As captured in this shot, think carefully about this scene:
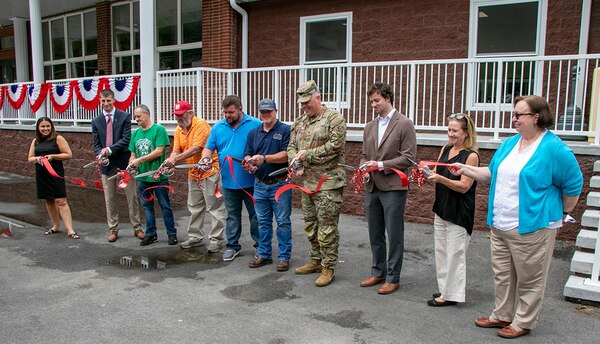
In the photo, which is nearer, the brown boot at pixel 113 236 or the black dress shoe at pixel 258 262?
the black dress shoe at pixel 258 262

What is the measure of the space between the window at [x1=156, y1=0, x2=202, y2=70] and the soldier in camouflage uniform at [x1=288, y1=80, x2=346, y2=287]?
910 centimetres

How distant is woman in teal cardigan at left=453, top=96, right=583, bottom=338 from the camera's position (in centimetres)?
350

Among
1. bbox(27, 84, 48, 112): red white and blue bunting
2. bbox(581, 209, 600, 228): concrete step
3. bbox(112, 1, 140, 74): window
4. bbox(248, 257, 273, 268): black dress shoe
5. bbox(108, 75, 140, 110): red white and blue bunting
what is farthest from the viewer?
bbox(112, 1, 140, 74): window

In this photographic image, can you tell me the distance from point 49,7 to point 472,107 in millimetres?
14167

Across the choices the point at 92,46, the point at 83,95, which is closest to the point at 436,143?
the point at 83,95

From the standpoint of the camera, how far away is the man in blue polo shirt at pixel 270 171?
207 inches

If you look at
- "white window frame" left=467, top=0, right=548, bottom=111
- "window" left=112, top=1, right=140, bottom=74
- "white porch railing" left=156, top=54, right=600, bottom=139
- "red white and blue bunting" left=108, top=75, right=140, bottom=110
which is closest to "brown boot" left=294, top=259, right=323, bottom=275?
"white porch railing" left=156, top=54, right=600, bottom=139

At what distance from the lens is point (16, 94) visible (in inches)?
567

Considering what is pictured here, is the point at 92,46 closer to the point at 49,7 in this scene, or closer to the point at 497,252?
the point at 49,7

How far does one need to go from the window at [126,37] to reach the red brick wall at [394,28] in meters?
4.68

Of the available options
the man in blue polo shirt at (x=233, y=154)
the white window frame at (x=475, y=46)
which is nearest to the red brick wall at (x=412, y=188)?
the white window frame at (x=475, y=46)

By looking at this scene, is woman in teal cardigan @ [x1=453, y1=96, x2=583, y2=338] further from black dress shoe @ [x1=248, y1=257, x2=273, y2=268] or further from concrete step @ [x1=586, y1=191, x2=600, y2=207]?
black dress shoe @ [x1=248, y1=257, x2=273, y2=268]

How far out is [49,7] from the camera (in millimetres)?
16344

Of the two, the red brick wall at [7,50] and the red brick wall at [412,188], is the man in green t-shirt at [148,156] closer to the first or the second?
the red brick wall at [412,188]
